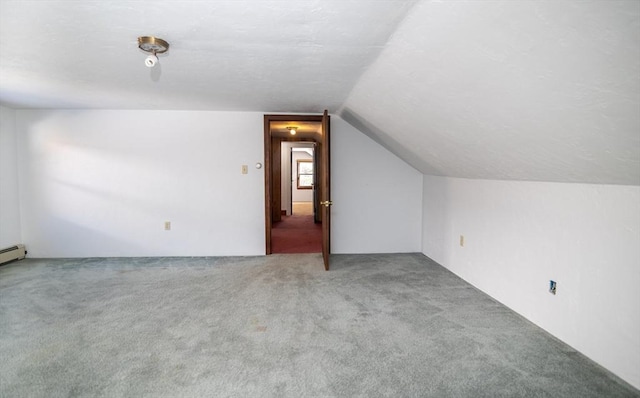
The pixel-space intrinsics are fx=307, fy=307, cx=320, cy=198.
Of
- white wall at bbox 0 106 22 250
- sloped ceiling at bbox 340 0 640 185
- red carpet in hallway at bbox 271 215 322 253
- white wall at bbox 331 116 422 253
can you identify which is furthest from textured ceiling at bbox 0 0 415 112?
red carpet in hallway at bbox 271 215 322 253

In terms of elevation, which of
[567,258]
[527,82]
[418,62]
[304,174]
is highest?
[418,62]

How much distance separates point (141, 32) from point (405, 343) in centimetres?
272

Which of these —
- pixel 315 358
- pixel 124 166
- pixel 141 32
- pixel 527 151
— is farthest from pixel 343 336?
pixel 124 166

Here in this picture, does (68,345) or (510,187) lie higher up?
(510,187)

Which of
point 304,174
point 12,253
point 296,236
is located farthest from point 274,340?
point 304,174

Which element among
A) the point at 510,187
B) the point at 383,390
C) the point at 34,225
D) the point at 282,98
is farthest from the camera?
the point at 34,225

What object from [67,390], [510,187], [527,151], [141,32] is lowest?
[67,390]

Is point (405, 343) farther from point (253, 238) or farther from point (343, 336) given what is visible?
point (253, 238)

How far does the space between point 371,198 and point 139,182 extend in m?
3.37

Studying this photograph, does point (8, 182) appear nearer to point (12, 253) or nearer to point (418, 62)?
point (12, 253)

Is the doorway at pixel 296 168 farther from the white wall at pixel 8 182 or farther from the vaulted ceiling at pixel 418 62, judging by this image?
the white wall at pixel 8 182

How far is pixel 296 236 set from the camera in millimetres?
5832

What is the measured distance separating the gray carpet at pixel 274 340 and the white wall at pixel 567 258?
0.16 meters

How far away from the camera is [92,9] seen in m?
1.70
